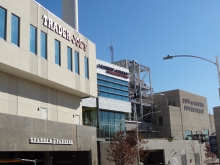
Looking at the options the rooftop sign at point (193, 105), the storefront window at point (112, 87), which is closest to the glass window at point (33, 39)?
the storefront window at point (112, 87)

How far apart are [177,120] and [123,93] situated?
77.2 feet

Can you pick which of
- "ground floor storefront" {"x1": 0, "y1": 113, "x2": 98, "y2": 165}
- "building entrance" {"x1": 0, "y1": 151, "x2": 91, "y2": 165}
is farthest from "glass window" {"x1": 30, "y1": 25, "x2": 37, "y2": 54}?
"building entrance" {"x1": 0, "y1": 151, "x2": 91, "y2": 165}

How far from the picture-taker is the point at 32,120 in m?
26.3

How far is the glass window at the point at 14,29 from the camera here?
25.9m

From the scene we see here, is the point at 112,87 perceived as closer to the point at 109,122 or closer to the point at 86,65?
the point at 109,122

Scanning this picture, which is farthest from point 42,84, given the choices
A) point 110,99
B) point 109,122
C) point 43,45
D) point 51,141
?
point 110,99

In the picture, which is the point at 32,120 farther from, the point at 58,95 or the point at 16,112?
the point at 58,95

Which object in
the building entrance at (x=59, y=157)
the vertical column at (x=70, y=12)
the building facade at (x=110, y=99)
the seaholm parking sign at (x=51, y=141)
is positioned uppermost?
the vertical column at (x=70, y=12)

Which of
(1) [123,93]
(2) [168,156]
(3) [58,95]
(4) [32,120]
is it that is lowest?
(2) [168,156]

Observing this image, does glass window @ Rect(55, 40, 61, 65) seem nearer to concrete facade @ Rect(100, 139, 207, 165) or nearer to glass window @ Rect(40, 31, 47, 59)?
glass window @ Rect(40, 31, 47, 59)

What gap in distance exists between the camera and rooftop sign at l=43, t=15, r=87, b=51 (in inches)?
1196

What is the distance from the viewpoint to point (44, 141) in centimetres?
2750

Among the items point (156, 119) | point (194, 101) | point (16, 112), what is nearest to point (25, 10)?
point (16, 112)

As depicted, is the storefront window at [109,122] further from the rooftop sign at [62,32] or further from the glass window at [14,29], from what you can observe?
the glass window at [14,29]
